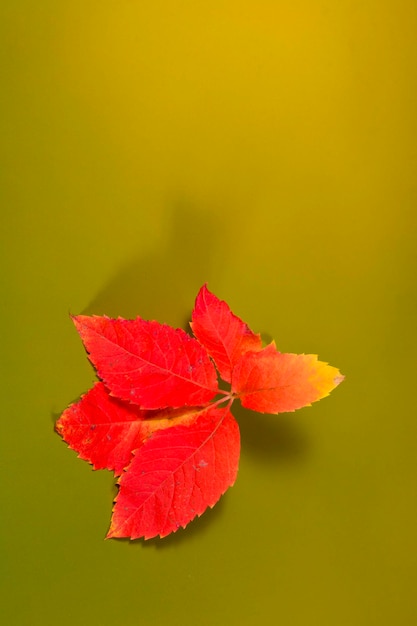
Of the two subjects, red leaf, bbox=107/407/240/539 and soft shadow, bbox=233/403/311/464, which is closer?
red leaf, bbox=107/407/240/539

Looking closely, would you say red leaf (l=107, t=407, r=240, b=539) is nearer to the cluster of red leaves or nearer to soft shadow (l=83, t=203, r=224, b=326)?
the cluster of red leaves

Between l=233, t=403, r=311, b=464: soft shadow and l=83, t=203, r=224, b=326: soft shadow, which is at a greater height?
l=83, t=203, r=224, b=326: soft shadow

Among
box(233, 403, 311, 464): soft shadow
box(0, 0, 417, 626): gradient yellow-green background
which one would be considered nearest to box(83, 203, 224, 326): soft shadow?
box(0, 0, 417, 626): gradient yellow-green background

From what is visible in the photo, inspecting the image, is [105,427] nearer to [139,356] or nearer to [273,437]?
[139,356]

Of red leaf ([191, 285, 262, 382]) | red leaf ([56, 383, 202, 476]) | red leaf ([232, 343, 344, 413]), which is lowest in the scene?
red leaf ([56, 383, 202, 476])

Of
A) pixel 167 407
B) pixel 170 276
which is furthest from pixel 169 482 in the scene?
pixel 170 276

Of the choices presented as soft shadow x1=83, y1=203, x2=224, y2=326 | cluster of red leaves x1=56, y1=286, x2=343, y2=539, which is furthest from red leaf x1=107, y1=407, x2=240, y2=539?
soft shadow x1=83, y1=203, x2=224, y2=326

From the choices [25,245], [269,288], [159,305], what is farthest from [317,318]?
[25,245]

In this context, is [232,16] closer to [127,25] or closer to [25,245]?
[127,25]
